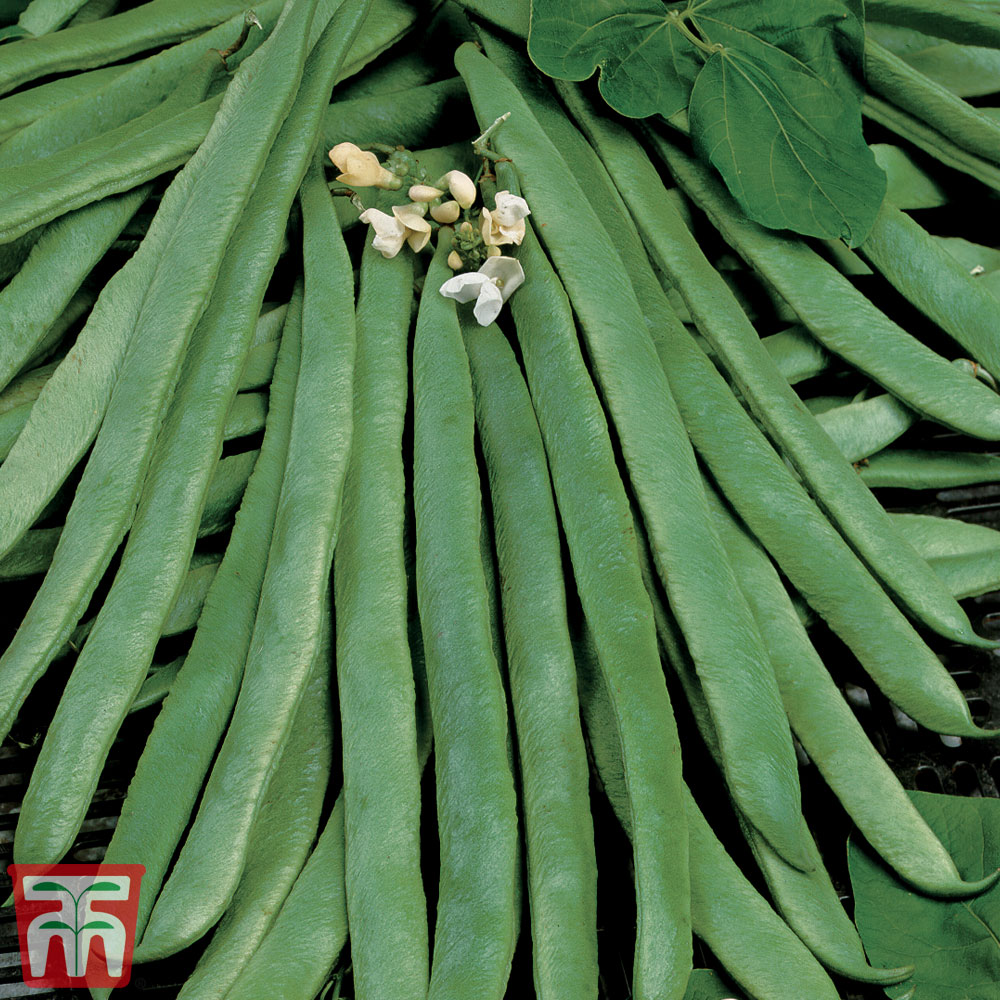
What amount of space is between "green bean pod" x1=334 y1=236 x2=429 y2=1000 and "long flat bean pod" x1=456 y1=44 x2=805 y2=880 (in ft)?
0.91

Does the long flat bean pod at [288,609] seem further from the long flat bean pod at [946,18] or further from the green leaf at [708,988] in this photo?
the long flat bean pod at [946,18]

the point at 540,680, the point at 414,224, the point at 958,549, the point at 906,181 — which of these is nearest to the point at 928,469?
the point at 958,549

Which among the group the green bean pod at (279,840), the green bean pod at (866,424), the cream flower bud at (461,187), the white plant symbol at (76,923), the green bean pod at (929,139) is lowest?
the green bean pod at (866,424)

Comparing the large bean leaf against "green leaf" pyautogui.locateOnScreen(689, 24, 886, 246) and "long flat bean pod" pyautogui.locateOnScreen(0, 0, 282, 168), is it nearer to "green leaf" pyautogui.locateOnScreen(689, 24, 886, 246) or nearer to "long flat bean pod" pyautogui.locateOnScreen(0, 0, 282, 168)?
"green leaf" pyautogui.locateOnScreen(689, 24, 886, 246)

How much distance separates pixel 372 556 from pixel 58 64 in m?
0.98

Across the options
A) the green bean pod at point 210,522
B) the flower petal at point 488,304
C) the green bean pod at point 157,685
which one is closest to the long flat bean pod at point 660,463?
the flower petal at point 488,304

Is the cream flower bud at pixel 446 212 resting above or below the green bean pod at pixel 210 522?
above

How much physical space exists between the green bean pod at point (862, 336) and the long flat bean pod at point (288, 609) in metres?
0.66

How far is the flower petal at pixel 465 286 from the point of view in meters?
1.23

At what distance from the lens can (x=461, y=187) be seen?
128 centimetres

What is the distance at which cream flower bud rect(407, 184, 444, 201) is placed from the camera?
50.6 inches

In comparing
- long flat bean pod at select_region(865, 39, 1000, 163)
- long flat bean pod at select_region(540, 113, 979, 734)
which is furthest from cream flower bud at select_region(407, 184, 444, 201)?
long flat bean pod at select_region(865, 39, 1000, 163)

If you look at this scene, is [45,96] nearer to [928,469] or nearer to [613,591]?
[613,591]

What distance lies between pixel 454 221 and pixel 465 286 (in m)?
0.15
